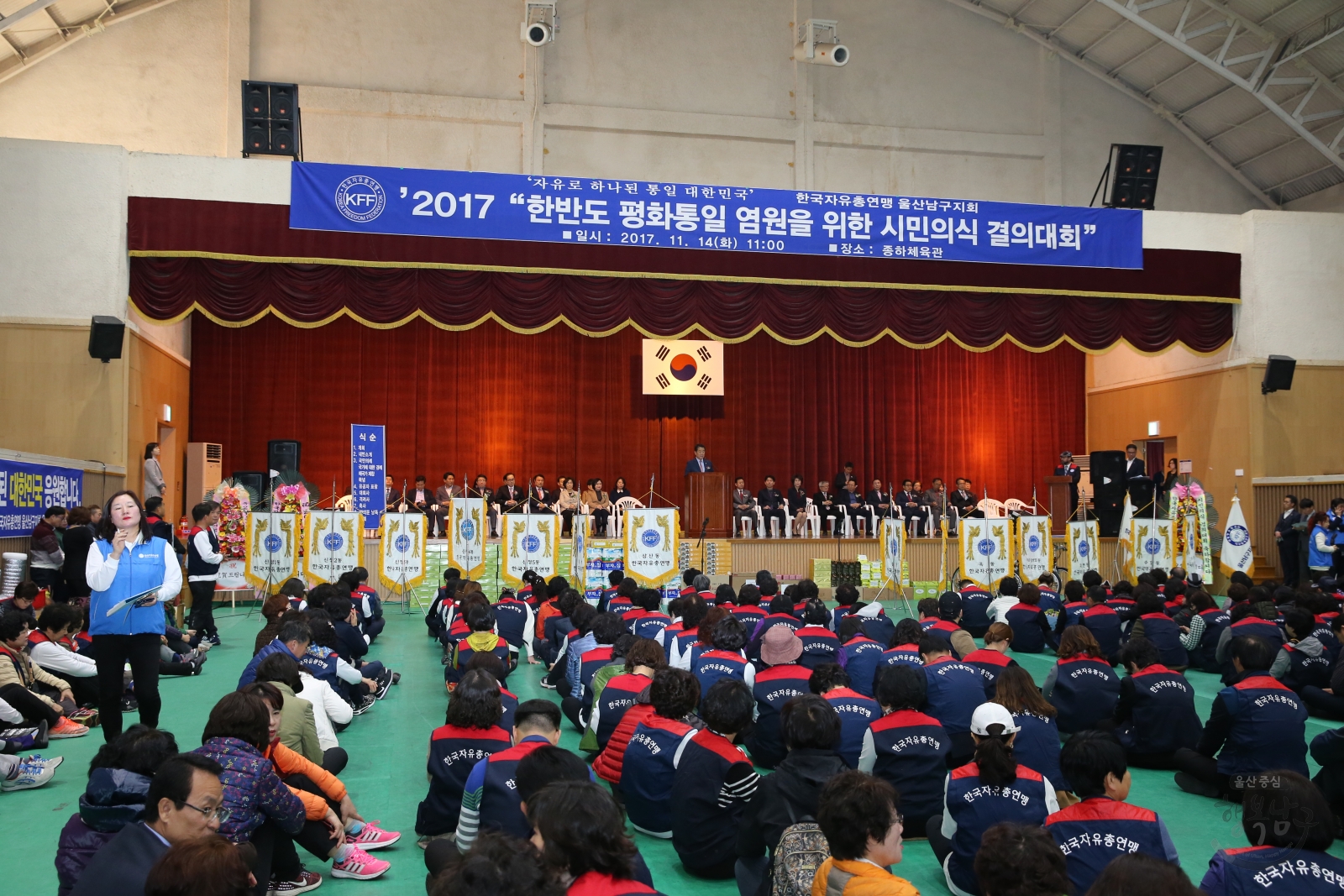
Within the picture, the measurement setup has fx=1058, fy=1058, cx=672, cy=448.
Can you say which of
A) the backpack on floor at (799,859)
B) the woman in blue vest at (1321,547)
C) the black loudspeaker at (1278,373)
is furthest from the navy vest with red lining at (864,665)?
the black loudspeaker at (1278,373)

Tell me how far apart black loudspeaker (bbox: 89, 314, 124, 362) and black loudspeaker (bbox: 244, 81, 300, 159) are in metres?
2.54

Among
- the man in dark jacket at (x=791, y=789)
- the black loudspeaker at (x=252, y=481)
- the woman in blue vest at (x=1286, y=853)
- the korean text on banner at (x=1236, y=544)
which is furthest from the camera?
the black loudspeaker at (x=252, y=481)

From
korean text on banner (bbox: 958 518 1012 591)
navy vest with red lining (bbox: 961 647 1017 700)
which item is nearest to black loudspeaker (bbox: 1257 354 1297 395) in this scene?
korean text on banner (bbox: 958 518 1012 591)

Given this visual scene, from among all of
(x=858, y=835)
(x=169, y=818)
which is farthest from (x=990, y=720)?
(x=169, y=818)

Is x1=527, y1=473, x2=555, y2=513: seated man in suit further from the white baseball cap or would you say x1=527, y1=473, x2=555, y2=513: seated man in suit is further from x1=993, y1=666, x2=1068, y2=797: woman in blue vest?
the white baseball cap

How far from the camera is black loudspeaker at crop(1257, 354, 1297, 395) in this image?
46.8 ft

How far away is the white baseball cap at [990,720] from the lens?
12.1 feet

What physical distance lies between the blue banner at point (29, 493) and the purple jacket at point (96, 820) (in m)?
6.40

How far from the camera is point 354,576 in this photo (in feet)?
28.3

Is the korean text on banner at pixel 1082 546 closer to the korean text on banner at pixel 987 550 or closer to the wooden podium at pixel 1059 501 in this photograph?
the korean text on banner at pixel 987 550

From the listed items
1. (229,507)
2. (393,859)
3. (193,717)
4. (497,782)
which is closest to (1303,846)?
(497,782)

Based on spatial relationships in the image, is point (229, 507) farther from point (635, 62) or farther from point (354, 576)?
point (635, 62)

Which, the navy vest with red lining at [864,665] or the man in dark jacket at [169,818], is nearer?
the man in dark jacket at [169,818]

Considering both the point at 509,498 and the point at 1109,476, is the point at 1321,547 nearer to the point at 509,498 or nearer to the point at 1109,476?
the point at 1109,476
